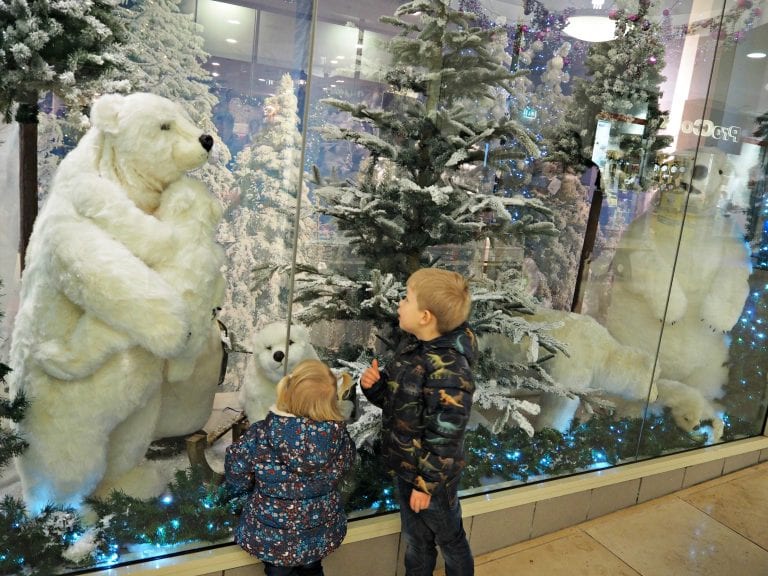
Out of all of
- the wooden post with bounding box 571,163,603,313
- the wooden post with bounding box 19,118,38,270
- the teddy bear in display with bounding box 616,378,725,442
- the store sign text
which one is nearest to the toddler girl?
the wooden post with bounding box 19,118,38,270

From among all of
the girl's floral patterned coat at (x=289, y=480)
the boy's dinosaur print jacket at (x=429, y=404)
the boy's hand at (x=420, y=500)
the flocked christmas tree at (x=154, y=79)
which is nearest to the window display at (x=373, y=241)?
the flocked christmas tree at (x=154, y=79)

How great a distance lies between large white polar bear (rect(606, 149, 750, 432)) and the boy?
1.61 meters

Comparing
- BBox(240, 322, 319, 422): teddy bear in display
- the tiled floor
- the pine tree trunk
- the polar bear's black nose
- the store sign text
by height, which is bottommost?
the tiled floor

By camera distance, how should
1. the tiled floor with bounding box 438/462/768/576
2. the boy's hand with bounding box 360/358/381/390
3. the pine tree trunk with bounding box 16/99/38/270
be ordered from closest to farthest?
1. the pine tree trunk with bounding box 16/99/38/270
2. the boy's hand with bounding box 360/358/381/390
3. the tiled floor with bounding box 438/462/768/576

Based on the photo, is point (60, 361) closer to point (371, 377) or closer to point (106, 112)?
point (106, 112)

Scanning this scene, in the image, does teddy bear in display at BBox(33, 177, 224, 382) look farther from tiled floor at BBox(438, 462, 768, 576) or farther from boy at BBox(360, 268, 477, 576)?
tiled floor at BBox(438, 462, 768, 576)

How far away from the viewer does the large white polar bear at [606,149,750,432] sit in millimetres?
3211

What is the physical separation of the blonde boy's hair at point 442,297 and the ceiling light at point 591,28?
156 cm

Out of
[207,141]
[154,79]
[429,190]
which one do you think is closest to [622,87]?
[429,190]

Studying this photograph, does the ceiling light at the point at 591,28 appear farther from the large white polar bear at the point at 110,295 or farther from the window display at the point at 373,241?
the large white polar bear at the point at 110,295

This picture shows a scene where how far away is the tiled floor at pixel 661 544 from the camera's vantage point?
261cm

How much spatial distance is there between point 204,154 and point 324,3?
27.9 inches

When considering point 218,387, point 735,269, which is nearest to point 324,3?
point 218,387

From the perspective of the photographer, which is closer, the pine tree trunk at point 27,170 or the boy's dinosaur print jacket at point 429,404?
the pine tree trunk at point 27,170
